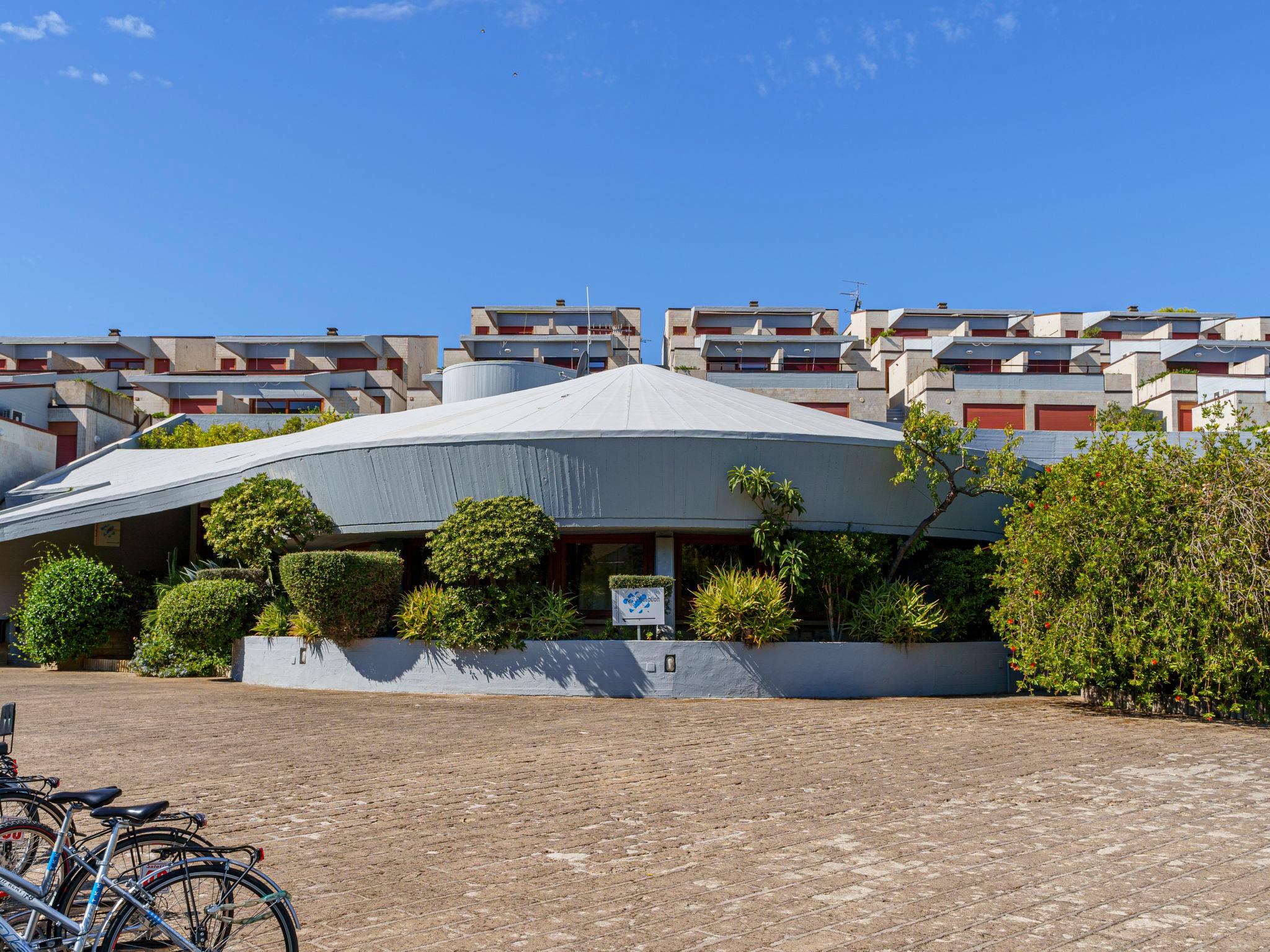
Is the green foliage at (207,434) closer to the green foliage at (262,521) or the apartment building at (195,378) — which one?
the apartment building at (195,378)

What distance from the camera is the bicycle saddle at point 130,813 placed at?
14.5 feet

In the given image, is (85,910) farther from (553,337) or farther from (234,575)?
(553,337)

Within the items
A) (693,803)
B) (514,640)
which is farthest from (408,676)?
(693,803)

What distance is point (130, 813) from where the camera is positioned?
4.42 metres

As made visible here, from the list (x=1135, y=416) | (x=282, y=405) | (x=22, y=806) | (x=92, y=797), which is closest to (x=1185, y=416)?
(x=1135, y=416)

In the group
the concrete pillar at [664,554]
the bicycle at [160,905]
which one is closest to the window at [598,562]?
the concrete pillar at [664,554]

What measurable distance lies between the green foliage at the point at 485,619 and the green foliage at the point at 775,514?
3.61 m

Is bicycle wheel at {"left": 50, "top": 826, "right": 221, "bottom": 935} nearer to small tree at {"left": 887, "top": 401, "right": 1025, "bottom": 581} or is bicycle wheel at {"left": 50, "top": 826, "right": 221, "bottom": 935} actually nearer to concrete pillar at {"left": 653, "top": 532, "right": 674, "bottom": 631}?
concrete pillar at {"left": 653, "top": 532, "right": 674, "bottom": 631}

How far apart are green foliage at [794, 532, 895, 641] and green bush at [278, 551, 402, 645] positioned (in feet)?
24.4

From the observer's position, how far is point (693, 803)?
8984 mm

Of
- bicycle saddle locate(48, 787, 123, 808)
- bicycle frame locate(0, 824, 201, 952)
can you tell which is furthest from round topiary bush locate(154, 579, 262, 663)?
bicycle frame locate(0, 824, 201, 952)

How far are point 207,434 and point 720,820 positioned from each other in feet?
121

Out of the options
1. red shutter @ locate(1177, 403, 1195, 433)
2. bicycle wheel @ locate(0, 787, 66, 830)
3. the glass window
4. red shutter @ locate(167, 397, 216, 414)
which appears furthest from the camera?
red shutter @ locate(167, 397, 216, 414)

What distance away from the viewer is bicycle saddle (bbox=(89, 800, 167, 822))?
4.41 m
